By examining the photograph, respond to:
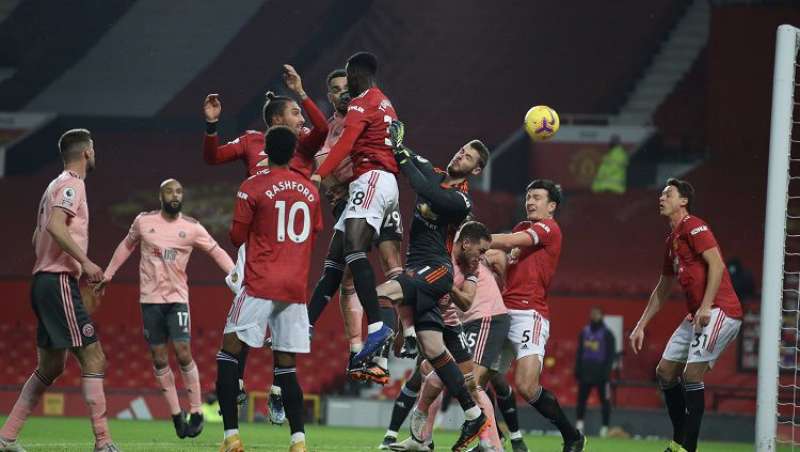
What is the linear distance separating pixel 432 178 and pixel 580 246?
14316 millimetres

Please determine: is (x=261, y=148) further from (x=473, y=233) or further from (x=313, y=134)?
(x=473, y=233)

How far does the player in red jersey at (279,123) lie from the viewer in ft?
27.3

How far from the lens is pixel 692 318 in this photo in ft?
30.7

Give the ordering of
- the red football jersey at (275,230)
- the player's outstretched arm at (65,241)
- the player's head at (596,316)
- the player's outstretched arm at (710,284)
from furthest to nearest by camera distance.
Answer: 1. the player's head at (596,316)
2. the player's outstretched arm at (710,284)
3. the player's outstretched arm at (65,241)
4. the red football jersey at (275,230)

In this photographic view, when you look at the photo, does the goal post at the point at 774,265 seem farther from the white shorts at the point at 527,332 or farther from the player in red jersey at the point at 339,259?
the player in red jersey at the point at 339,259

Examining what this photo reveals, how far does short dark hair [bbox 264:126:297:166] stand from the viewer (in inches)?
294

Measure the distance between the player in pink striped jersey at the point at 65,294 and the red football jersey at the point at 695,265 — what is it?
4.44 metres

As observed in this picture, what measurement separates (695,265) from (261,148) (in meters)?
3.48

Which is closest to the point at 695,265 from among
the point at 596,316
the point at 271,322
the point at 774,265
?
the point at 774,265

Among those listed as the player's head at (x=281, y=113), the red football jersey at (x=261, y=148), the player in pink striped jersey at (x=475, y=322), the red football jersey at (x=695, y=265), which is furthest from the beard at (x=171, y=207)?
the red football jersey at (x=695, y=265)

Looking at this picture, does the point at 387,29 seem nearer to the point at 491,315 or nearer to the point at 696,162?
the point at 696,162

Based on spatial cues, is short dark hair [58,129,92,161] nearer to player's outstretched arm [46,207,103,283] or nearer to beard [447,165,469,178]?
player's outstretched arm [46,207,103,283]

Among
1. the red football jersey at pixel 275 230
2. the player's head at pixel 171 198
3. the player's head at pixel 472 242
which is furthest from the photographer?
the player's head at pixel 171 198

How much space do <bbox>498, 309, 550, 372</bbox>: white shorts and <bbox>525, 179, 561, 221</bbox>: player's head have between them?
776 millimetres
